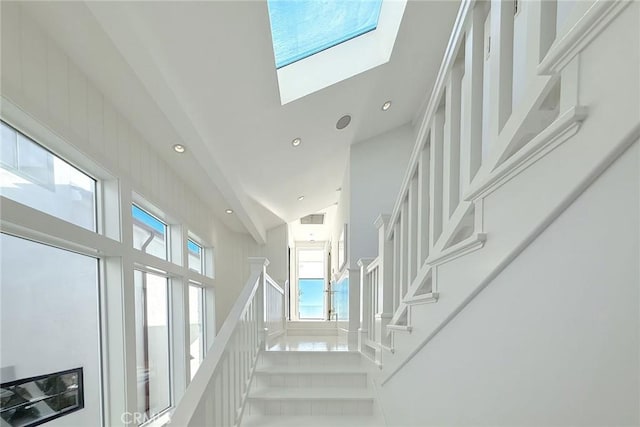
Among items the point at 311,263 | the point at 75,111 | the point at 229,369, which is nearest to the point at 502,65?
the point at 229,369

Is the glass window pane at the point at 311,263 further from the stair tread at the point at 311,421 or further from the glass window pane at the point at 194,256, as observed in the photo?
the stair tread at the point at 311,421

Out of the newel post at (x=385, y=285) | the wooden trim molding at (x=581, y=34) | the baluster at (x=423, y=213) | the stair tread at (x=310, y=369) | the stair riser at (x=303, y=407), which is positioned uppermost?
the wooden trim molding at (x=581, y=34)

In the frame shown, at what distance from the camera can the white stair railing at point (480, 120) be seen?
2.57 ft

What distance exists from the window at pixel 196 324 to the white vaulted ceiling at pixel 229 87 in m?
1.38

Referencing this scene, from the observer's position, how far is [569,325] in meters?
0.77

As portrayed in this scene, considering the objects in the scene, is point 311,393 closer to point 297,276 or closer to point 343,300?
point 343,300

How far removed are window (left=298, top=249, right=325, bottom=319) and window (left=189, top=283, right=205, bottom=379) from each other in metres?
4.57

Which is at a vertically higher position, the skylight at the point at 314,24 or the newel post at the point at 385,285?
the skylight at the point at 314,24

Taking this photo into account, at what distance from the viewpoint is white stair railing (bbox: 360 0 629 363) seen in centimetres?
78

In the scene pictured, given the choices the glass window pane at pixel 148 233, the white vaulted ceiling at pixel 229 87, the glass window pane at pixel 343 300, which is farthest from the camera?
the glass window pane at pixel 343 300

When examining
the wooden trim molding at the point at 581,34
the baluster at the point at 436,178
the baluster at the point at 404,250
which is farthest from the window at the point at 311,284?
Answer: the wooden trim molding at the point at 581,34

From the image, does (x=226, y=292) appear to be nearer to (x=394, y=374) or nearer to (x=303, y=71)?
(x=303, y=71)

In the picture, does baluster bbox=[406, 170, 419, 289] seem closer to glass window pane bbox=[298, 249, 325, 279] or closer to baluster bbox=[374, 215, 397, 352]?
baluster bbox=[374, 215, 397, 352]

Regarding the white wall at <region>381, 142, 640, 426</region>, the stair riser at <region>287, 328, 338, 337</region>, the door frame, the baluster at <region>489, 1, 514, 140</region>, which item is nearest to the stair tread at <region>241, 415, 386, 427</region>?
the white wall at <region>381, 142, 640, 426</region>
